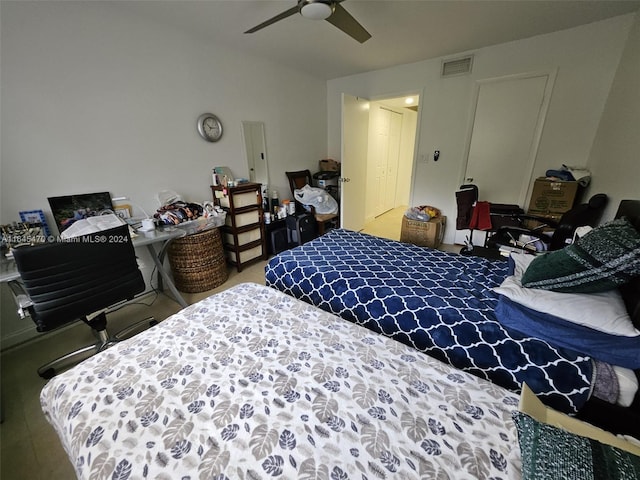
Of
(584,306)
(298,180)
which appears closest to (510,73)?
(298,180)

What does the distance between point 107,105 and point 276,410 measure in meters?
2.65

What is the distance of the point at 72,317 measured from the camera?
4.79 ft

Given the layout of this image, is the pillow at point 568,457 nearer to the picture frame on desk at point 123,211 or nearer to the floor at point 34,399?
the floor at point 34,399

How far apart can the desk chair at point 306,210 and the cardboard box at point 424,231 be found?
105 cm

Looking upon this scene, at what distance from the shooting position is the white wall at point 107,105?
173cm

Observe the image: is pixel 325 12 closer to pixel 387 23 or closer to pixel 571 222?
pixel 387 23

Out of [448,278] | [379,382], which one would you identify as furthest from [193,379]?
[448,278]

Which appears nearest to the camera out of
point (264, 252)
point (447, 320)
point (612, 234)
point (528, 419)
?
point (528, 419)

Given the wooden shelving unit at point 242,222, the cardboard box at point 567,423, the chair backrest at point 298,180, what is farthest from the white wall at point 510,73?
the cardboard box at point 567,423

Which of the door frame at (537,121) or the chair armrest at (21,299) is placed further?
the door frame at (537,121)

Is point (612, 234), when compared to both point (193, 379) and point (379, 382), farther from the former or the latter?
point (193, 379)

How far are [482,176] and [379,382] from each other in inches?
135

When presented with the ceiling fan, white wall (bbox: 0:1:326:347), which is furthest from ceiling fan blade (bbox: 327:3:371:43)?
white wall (bbox: 0:1:326:347)

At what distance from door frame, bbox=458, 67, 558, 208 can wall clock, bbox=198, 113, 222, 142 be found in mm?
3116
